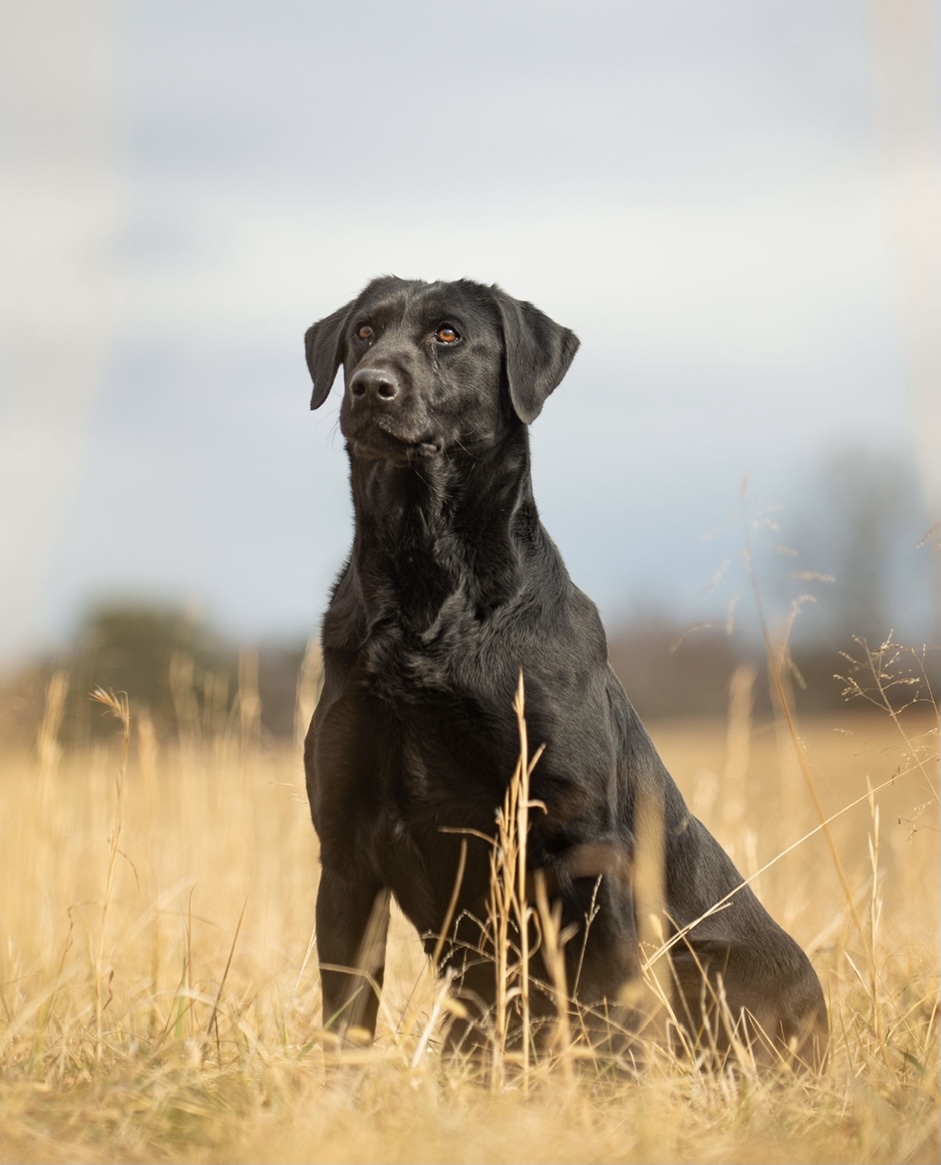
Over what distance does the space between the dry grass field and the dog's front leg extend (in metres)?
0.10

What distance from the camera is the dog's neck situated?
10.0 feet

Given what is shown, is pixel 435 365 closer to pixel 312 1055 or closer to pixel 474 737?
pixel 474 737

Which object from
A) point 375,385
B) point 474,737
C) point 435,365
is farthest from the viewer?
point 435,365

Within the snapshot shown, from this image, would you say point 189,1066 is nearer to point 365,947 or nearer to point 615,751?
point 365,947

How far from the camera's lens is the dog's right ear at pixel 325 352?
11.6 ft

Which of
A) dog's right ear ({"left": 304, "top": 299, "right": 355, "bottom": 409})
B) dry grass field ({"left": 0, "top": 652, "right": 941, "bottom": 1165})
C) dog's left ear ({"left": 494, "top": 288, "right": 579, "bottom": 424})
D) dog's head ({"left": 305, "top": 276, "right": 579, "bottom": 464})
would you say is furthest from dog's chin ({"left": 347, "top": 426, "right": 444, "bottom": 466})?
dry grass field ({"left": 0, "top": 652, "right": 941, "bottom": 1165})

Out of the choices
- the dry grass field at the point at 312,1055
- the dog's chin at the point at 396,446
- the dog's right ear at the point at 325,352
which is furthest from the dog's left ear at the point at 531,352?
the dry grass field at the point at 312,1055

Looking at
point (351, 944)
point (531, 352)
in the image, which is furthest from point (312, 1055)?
point (531, 352)

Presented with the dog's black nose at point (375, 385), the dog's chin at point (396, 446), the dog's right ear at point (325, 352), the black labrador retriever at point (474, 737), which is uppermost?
the dog's right ear at point (325, 352)

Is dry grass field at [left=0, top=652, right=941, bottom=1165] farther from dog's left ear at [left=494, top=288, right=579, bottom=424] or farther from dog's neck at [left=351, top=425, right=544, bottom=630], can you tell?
dog's left ear at [left=494, top=288, right=579, bottom=424]

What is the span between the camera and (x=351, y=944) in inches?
114

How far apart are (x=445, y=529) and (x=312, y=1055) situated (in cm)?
131

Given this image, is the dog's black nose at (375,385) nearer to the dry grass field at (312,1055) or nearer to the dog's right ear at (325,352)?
the dog's right ear at (325,352)

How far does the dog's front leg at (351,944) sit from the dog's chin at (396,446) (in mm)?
1056
